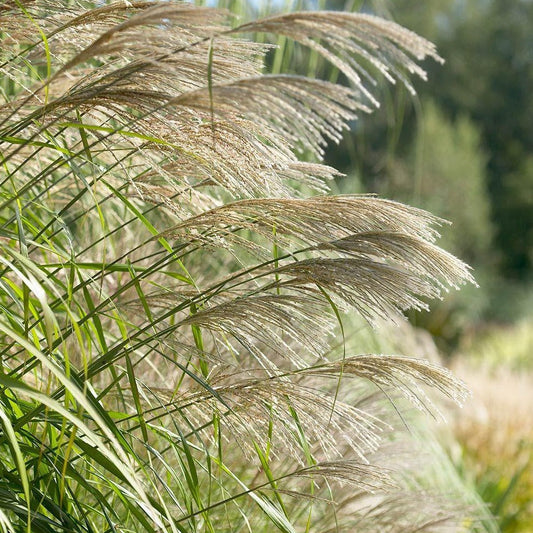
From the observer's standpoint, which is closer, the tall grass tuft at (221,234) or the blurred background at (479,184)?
the tall grass tuft at (221,234)

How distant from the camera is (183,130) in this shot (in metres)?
1.48

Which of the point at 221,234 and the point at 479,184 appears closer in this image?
the point at 221,234

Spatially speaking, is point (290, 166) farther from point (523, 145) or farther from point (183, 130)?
point (523, 145)

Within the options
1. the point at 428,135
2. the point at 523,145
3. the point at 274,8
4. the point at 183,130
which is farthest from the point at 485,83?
the point at 183,130

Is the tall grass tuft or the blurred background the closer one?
the tall grass tuft

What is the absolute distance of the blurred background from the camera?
5.20 metres

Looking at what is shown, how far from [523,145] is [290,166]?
109 feet

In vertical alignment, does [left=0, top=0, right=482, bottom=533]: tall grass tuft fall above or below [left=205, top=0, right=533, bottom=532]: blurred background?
above

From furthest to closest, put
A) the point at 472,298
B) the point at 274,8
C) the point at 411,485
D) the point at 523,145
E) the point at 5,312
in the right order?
the point at 523,145 < the point at 472,298 < the point at 274,8 < the point at 411,485 < the point at 5,312

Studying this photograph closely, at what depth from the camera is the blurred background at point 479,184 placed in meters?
5.20

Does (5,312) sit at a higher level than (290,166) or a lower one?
lower

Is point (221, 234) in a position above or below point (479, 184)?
above

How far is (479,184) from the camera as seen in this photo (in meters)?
25.9

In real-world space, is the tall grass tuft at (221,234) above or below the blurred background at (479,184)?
above
